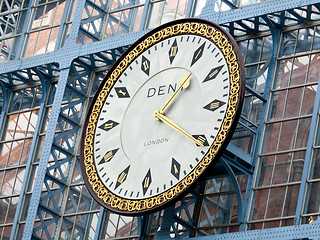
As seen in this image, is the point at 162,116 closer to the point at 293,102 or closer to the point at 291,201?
the point at 293,102

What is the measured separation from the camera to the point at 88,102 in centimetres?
2909

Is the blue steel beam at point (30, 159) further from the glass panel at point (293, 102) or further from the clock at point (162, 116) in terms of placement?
the glass panel at point (293, 102)

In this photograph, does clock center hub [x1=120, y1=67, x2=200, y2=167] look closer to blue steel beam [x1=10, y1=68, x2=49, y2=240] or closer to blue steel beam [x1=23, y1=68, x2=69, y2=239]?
blue steel beam [x1=23, y1=68, x2=69, y2=239]

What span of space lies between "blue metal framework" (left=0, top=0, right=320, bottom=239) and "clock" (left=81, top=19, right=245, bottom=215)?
2.60 ft

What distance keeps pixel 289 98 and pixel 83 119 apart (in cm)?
556

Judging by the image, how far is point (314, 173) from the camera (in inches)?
947

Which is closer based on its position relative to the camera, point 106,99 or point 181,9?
point 106,99

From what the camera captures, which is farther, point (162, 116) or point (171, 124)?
point (162, 116)

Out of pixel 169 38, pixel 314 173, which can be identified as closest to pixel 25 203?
pixel 169 38

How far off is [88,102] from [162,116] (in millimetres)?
4331

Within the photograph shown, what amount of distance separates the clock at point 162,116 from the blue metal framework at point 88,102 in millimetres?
792

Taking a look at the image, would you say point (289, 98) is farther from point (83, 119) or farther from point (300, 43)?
point (83, 119)

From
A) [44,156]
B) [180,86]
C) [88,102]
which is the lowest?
[44,156]

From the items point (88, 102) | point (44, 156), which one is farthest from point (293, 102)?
point (44, 156)
